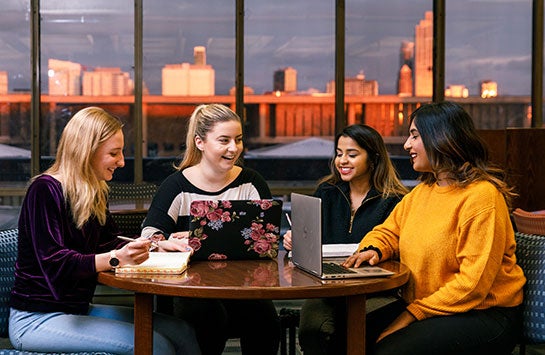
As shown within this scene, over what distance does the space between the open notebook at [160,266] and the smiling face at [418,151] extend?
0.93 m

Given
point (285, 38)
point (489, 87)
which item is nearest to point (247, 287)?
point (285, 38)

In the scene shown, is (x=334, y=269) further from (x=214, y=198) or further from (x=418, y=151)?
(x=214, y=198)

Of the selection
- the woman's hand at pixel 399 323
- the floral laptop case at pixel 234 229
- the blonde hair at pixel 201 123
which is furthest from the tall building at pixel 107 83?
the woman's hand at pixel 399 323

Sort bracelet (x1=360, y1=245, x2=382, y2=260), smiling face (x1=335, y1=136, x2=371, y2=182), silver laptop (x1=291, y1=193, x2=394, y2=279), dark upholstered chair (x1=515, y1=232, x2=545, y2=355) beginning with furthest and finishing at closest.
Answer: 1. smiling face (x1=335, y1=136, x2=371, y2=182)
2. bracelet (x1=360, y1=245, x2=382, y2=260)
3. dark upholstered chair (x1=515, y1=232, x2=545, y2=355)
4. silver laptop (x1=291, y1=193, x2=394, y2=279)

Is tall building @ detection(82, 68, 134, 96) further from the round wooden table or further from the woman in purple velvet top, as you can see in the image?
the round wooden table

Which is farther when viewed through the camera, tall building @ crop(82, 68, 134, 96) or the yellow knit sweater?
tall building @ crop(82, 68, 134, 96)

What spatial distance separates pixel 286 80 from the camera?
294 inches

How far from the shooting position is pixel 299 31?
7375mm

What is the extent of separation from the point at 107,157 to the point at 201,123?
2.81 ft

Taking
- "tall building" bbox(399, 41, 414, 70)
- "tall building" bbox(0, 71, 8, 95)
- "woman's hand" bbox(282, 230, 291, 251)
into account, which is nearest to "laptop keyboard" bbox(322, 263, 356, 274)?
"woman's hand" bbox(282, 230, 291, 251)

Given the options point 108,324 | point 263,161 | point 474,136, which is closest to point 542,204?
point 263,161

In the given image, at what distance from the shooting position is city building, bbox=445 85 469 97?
7145 mm

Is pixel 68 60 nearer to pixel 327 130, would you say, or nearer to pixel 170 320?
pixel 327 130

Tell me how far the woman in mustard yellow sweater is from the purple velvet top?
966mm
